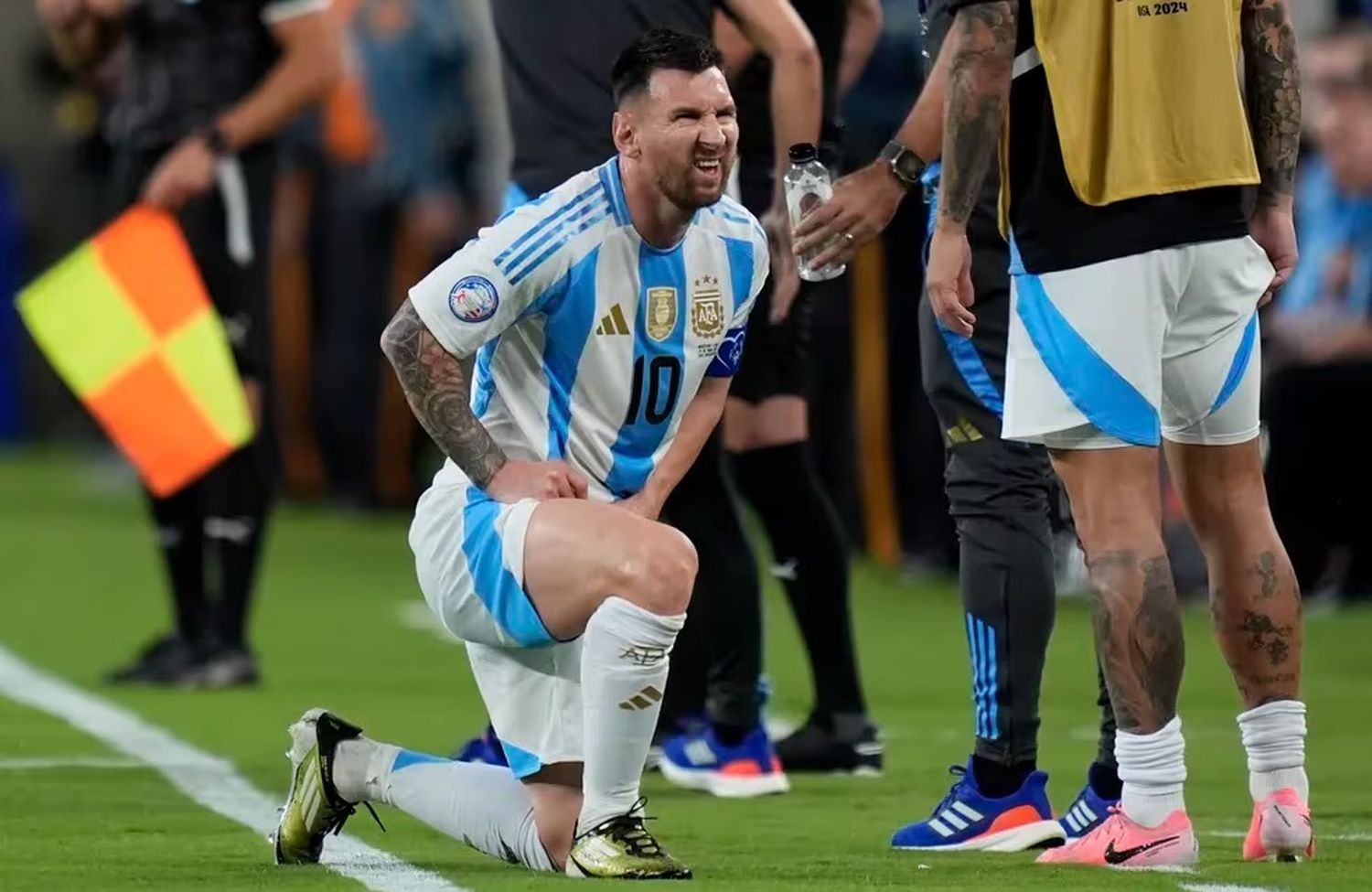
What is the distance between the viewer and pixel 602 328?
17.9 ft

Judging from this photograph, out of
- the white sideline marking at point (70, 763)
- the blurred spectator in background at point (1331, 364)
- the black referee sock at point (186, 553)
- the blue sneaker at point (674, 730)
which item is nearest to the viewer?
the white sideline marking at point (70, 763)

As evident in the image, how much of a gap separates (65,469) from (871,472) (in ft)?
33.4

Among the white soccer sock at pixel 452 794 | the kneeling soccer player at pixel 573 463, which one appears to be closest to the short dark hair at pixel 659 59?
the kneeling soccer player at pixel 573 463

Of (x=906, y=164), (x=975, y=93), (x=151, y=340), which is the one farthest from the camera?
(x=151, y=340)

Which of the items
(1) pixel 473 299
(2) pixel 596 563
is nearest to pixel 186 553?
(1) pixel 473 299

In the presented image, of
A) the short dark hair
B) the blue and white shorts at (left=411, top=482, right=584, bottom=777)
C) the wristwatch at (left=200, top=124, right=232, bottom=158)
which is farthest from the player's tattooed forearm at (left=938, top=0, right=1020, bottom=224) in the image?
the wristwatch at (left=200, top=124, right=232, bottom=158)

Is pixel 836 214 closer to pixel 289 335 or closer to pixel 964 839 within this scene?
pixel 964 839

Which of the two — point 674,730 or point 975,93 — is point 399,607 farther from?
point 975,93

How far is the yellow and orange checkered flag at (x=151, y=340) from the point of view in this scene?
8.95 metres

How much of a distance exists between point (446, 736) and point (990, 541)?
7.25ft

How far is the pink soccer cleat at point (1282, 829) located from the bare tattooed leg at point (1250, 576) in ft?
0.61

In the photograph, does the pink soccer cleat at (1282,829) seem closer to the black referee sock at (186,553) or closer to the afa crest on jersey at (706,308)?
the afa crest on jersey at (706,308)

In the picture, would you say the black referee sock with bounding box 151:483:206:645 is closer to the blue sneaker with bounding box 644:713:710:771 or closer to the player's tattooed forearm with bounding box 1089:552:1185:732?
the blue sneaker with bounding box 644:713:710:771

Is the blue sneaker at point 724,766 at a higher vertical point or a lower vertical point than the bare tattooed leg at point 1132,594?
lower
